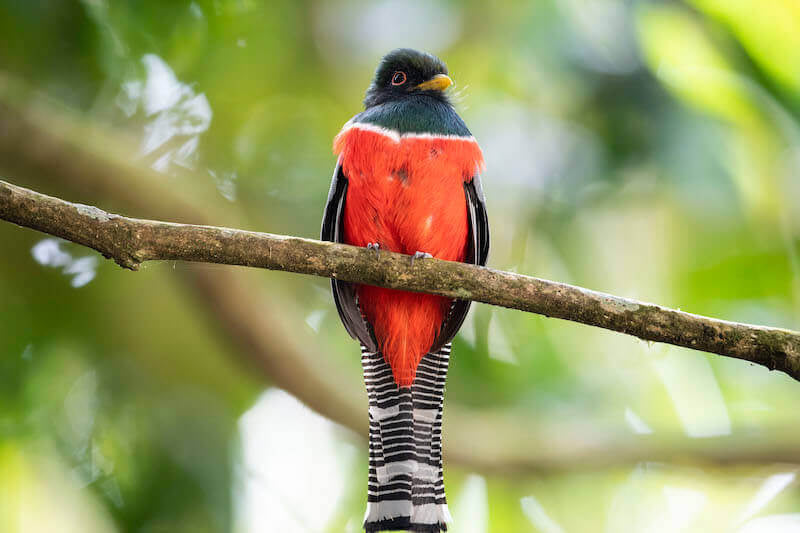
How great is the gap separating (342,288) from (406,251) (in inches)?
16.3

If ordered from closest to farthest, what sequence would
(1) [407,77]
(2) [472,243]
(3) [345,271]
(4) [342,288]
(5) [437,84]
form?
1. (3) [345,271]
2. (4) [342,288]
3. (2) [472,243]
4. (5) [437,84]
5. (1) [407,77]

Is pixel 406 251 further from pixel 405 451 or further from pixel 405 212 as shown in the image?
pixel 405 451

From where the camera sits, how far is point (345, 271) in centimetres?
274

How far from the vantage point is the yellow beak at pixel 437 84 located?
3969 mm

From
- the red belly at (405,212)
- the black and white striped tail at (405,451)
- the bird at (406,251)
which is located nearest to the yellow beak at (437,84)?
the bird at (406,251)

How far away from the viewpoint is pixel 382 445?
140 inches

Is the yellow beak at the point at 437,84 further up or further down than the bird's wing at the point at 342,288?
further up

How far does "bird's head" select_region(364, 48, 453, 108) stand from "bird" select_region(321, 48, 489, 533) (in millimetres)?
128

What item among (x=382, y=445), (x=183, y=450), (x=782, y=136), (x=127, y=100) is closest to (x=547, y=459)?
(x=382, y=445)

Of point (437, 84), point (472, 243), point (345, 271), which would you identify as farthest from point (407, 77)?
point (345, 271)

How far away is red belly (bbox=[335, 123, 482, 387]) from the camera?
3480 mm

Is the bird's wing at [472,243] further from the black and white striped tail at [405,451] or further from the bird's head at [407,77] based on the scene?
the bird's head at [407,77]

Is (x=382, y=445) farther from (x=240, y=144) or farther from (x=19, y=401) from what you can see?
(x=240, y=144)

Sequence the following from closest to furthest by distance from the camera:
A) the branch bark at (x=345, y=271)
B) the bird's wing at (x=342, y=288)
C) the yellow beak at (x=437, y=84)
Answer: the branch bark at (x=345, y=271) < the bird's wing at (x=342, y=288) < the yellow beak at (x=437, y=84)
